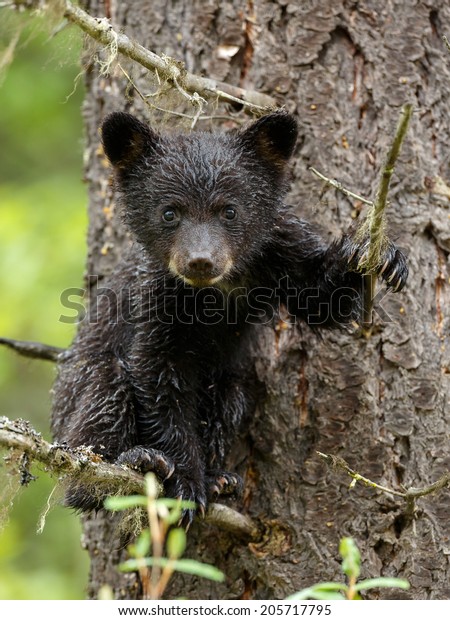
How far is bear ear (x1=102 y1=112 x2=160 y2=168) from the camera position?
4844mm

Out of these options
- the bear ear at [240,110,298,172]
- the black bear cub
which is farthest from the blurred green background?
the bear ear at [240,110,298,172]

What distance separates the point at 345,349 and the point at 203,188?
4.40 feet

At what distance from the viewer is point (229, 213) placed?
4891mm

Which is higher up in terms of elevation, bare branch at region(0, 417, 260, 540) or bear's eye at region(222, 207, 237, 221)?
bear's eye at region(222, 207, 237, 221)

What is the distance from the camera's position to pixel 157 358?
504cm

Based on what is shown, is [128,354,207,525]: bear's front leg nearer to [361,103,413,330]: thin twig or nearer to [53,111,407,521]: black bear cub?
[53,111,407,521]: black bear cub

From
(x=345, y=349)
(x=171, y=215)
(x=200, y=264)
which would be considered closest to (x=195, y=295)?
(x=171, y=215)

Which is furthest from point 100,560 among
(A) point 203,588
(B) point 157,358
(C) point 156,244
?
(C) point 156,244

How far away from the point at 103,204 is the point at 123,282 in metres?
0.84

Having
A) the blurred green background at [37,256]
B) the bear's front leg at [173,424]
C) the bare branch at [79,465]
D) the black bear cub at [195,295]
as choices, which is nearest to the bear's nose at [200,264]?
the black bear cub at [195,295]

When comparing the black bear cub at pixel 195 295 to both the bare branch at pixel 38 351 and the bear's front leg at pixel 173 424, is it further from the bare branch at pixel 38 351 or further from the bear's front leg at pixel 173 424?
the bare branch at pixel 38 351

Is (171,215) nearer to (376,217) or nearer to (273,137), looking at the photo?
(273,137)

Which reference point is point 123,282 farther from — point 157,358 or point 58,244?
point 58,244

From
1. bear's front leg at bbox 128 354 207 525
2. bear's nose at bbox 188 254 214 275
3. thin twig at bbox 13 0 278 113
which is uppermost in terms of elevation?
thin twig at bbox 13 0 278 113
